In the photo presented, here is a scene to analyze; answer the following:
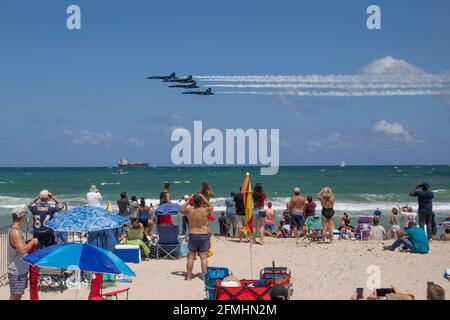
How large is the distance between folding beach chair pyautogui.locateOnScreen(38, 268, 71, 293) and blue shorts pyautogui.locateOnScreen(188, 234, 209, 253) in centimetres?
243

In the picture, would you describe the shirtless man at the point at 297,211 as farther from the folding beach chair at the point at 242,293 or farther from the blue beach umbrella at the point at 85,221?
the folding beach chair at the point at 242,293

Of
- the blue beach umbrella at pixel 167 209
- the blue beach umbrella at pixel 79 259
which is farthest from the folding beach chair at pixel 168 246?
the blue beach umbrella at pixel 79 259

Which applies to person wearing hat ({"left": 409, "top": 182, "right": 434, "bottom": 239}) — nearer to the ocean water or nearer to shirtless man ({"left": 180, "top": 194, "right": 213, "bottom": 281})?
shirtless man ({"left": 180, "top": 194, "right": 213, "bottom": 281})

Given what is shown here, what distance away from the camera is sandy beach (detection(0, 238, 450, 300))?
31.3ft

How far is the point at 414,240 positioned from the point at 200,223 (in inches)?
233

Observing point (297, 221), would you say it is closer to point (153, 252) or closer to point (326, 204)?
point (326, 204)

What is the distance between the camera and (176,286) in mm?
10016

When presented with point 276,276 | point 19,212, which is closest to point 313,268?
point 276,276

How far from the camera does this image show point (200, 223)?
10117 mm

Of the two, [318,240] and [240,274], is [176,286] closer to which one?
[240,274]

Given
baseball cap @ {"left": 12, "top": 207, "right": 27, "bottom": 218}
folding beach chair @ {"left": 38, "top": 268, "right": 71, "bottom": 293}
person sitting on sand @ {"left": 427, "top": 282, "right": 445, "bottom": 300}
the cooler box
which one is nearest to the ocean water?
the cooler box
